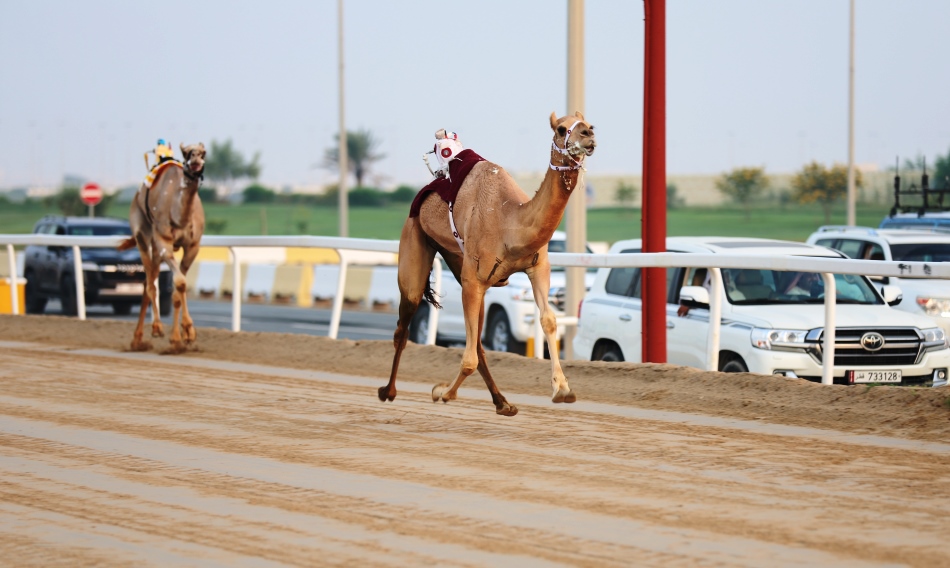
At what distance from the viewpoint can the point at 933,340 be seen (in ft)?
42.4

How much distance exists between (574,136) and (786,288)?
5282 millimetres

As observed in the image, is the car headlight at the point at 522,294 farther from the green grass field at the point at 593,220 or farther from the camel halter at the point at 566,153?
the green grass field at the point at 593,220

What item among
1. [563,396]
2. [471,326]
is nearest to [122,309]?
[471,326]

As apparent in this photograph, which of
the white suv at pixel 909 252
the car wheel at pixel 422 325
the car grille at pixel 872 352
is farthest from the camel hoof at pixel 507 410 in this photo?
the car wheel at pixel 422 325

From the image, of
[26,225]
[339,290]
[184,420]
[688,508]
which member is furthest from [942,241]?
[26,225]

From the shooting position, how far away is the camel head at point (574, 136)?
9484 millimetres

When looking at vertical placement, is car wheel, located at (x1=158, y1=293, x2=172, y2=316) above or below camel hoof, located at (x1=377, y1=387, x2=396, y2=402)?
below

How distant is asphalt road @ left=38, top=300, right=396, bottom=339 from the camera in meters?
26.8

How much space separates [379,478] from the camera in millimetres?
8375

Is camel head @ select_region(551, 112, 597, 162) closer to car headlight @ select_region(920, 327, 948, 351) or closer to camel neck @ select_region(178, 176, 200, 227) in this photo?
car headlight @ select_region(920, 327, 948, 351)

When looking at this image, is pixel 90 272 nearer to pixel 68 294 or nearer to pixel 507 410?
pixel 68 294

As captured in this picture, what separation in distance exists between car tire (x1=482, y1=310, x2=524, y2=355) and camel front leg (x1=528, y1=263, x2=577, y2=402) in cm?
964

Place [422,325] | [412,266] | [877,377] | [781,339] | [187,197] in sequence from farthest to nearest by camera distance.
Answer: [422,325], [187,197], [781,339], [877,377], [412,266]

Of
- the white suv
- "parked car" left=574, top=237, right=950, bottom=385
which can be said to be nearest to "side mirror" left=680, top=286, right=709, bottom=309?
"parked car" left=574, top=237, right=950, bottom=385
